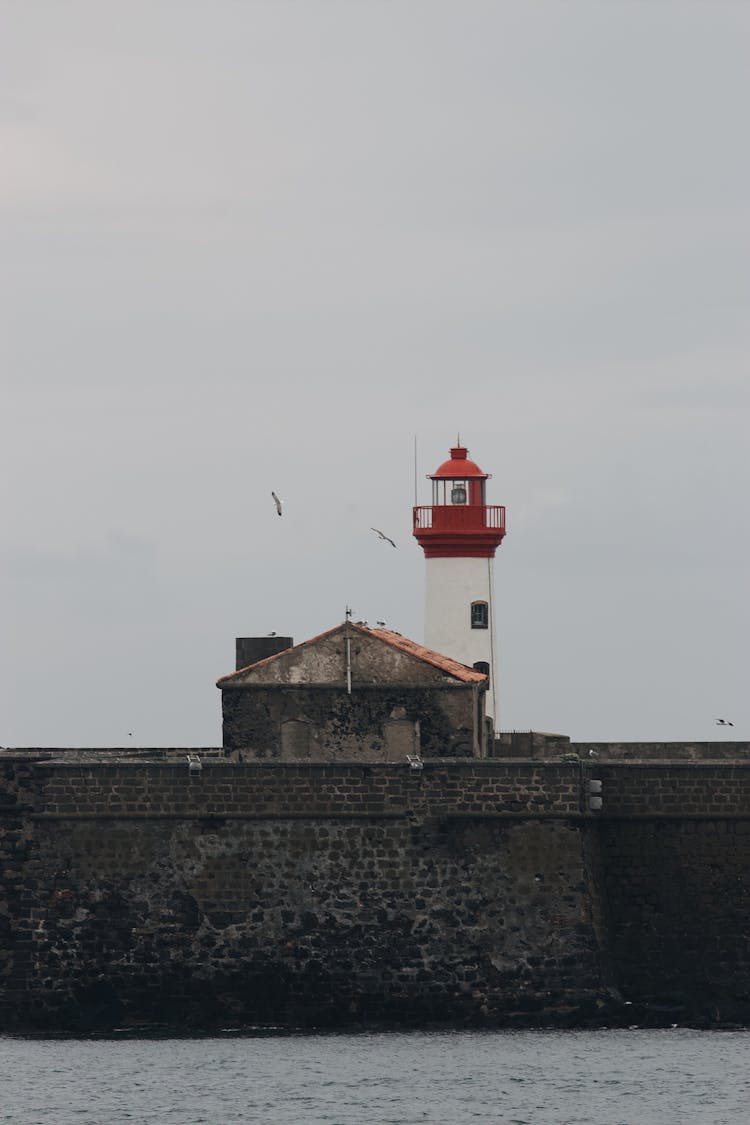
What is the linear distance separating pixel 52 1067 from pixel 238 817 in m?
3.99

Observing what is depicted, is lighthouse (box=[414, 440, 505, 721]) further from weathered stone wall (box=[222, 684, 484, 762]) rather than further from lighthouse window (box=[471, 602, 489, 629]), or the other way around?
weathered stone wall (box=[222, 684, 484, 762])

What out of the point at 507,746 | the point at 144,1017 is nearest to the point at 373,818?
the point at 144,1017

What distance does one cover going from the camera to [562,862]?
39.8 metres

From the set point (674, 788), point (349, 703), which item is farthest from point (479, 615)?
point (674, 788)

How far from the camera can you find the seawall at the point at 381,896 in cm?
3962

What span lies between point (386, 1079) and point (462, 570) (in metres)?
14.8

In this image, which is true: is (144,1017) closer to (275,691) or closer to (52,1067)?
(52,1067)

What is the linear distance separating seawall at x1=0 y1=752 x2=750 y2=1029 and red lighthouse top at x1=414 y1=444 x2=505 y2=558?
1114cm

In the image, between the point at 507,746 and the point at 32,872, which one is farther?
the point at 507,746

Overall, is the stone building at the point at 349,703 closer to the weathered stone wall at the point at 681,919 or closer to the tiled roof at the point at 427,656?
the tiled roof at the point at 427,656

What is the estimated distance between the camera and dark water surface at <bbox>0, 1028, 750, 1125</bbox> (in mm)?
36000

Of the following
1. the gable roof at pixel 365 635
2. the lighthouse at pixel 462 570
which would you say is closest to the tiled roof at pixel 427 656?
the gable roof at pixel 365 635

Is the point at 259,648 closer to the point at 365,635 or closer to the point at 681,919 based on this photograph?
the point at 365,635

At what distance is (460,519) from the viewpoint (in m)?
51.1
